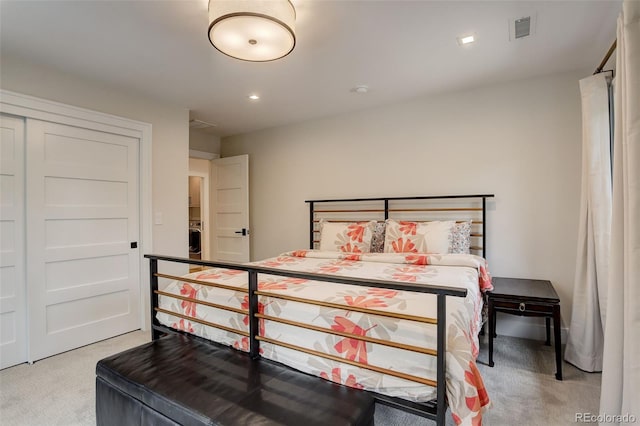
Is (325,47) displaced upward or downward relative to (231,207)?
upward

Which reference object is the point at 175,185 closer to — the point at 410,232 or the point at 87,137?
the point at 87,137

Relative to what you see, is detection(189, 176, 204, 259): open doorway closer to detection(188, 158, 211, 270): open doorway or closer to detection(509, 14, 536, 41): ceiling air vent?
detection(188, 158, 211, 270): open doorway

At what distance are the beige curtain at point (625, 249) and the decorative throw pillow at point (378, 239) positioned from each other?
1967 millimetres

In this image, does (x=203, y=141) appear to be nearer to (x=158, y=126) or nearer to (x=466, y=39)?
(x=158, y=126)

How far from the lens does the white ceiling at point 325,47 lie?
1925 mm

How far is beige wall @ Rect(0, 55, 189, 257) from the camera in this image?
270 cm

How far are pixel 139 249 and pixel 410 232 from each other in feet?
8.94

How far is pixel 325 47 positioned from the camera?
2.35 meters

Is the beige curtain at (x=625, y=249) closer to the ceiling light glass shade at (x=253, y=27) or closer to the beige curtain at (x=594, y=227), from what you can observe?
the beige curtain at (x=594, y=227)

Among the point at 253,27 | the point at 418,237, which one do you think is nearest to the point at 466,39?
the point at 253,27

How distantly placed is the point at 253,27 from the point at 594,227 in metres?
2.62

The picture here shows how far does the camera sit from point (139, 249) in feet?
10.8

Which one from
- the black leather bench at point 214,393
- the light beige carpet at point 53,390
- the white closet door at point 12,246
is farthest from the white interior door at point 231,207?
the black leather bench at point 214,393

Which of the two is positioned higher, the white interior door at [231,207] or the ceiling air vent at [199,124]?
the ceiling air vent at [199,124]
